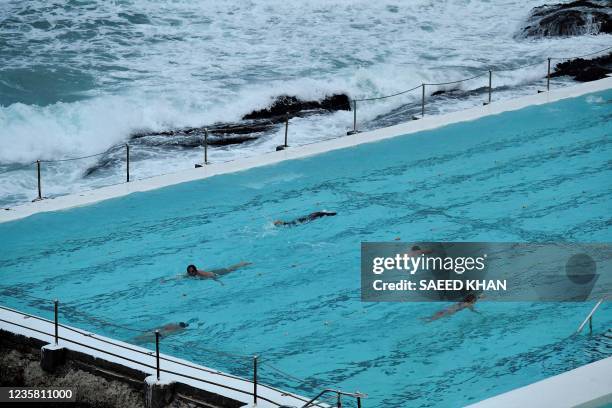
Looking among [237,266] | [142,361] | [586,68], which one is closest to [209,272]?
[237,266]

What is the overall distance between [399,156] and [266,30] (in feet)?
38.2

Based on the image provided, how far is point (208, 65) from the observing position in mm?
22797

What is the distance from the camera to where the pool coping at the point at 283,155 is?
40.7ft

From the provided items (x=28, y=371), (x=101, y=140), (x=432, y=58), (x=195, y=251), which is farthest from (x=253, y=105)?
(x=28, y=371)

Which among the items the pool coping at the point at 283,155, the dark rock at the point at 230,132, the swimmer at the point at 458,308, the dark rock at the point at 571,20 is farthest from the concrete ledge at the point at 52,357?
the dark rock at the point at 571,20

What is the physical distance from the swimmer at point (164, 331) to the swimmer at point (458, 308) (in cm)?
216

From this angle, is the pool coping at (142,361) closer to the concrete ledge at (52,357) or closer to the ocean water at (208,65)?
the concrete ledge at (52,357)

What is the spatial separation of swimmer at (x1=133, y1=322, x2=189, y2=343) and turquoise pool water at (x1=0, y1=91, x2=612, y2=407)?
11 cm

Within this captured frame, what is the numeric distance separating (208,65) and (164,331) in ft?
45.7

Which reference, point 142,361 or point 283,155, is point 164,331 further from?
point 283,155

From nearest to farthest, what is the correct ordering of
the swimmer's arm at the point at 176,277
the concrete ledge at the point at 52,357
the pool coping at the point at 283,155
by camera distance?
1. the concrete ledge at the point at 52,357
2. the swimmer's arm at the point at 176,277
3. the pool coping at the point at 283,155

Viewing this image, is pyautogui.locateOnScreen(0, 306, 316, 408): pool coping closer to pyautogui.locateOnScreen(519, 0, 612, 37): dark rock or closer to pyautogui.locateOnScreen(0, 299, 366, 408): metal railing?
pyautogui.locateOnScreen(0, 299, 366, 408): metal railing

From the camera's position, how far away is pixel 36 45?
23.1 m

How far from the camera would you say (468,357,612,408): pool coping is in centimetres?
756
